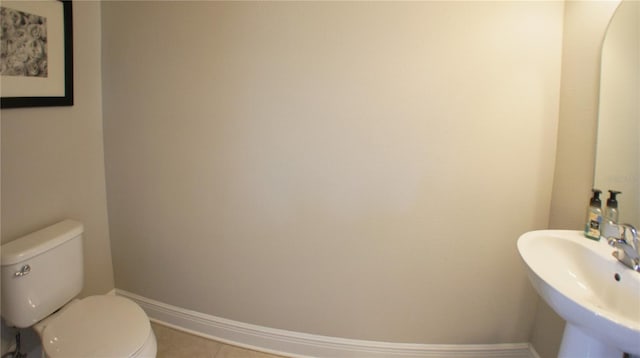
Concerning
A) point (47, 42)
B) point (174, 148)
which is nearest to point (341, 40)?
point (174, 148)

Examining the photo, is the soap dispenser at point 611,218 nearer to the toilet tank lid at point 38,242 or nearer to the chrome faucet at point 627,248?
the chrome faucet at point 627,248

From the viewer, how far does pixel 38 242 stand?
1.38 metres

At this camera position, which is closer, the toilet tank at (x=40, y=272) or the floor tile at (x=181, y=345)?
the toilet tank at (x=40, y=272)

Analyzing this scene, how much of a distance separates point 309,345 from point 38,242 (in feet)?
4.51

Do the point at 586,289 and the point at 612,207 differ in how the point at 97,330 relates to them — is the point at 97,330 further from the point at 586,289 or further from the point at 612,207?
the point at 612,207

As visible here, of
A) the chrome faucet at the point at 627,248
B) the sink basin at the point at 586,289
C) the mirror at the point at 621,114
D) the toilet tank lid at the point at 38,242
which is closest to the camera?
the sink basin at the point at 586,289

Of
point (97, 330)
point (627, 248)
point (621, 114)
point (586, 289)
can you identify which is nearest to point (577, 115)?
point (621, 114)

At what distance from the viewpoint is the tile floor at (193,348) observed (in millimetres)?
1759

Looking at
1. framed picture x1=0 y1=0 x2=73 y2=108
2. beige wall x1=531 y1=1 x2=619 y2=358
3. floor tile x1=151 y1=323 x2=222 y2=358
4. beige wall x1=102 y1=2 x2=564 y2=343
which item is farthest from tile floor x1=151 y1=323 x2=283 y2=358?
beige wall x1=531 y1=1 x2=619 y2=358

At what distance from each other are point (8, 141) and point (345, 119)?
4.83ft

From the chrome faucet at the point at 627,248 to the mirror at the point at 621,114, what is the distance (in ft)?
0.34

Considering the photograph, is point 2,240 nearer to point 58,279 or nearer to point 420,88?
point 58,279

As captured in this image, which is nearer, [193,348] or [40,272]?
[40,272]

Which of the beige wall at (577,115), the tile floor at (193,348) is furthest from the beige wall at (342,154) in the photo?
the tile floor at (193,348)
